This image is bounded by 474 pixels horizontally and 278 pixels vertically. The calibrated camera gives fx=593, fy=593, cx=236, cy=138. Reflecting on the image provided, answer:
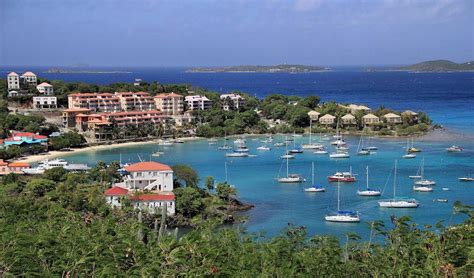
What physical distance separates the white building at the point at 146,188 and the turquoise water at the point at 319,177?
180 cm

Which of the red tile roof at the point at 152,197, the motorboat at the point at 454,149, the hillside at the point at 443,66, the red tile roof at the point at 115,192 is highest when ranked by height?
the hillside at the point at 443,66

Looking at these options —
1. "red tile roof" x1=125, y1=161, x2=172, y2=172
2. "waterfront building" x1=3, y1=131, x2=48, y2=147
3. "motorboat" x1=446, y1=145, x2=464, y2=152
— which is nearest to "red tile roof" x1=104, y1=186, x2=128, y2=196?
"red tile roof" x1=125, y1=161, x2=172, y2=172

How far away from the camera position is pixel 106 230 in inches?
203

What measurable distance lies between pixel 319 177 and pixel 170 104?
13417mm

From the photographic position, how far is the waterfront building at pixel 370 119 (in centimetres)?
2648

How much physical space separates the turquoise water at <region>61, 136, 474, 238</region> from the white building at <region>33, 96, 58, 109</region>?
6.81 meters

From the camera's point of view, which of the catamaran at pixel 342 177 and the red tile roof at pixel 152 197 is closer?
the red tile roof at pixel 152 197

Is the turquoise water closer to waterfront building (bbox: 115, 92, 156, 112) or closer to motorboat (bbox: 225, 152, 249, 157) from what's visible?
motorboat (bbox: 225, 152, 249, 157)

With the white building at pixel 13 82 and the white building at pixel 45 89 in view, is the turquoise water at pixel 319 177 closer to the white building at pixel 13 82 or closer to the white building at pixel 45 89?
the white building at pixel 45 89

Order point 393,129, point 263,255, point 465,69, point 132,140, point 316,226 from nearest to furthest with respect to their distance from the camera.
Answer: point 263,255 → point 316,226 → point 132,140 → point 393,129 → point 465,69

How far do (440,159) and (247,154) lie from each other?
6.28 metres

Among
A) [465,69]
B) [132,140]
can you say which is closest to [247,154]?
[132,140]

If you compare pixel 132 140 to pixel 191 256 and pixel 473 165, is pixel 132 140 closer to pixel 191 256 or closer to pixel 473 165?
pixel 473 165

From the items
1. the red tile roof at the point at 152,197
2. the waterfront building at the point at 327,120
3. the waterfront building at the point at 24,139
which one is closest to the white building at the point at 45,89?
the waterfront building at the point at 24,139
